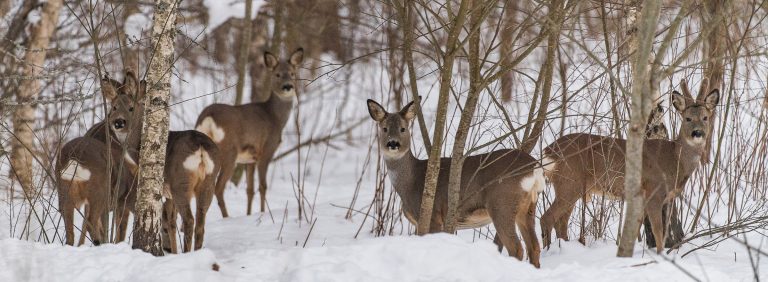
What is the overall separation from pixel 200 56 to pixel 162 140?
11.7m

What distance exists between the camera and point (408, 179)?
811 cm

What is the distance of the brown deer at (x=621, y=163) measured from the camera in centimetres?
801

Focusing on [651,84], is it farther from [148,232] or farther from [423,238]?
[148,232]

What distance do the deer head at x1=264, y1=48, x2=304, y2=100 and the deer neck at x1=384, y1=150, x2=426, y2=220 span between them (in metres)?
3.74

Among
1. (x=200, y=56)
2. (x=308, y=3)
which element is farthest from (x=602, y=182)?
(x=200, y=56)

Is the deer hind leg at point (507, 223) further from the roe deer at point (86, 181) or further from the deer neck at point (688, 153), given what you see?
the roe deer at point (86, 181)

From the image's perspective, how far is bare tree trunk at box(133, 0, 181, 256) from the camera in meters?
6.53

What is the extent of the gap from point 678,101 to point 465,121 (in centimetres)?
234

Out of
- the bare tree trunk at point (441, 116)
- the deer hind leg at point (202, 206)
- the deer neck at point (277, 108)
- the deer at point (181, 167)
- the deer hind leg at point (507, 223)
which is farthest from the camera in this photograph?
the deer neck at point (277, 108)

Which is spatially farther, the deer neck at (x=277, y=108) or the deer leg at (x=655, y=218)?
the deer neck at (x=277, y=108)

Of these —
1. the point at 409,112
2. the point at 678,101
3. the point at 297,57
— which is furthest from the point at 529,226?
the point at 297,57

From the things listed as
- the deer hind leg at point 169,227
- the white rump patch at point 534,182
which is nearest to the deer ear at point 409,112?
the white rump patch at point 534,182

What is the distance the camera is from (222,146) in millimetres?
10766

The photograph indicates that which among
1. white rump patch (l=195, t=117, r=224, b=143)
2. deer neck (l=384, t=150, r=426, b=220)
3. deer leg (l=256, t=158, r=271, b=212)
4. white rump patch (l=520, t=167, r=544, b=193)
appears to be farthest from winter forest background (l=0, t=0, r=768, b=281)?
white rump patch (l=195, t=117, r=224, b=143)
